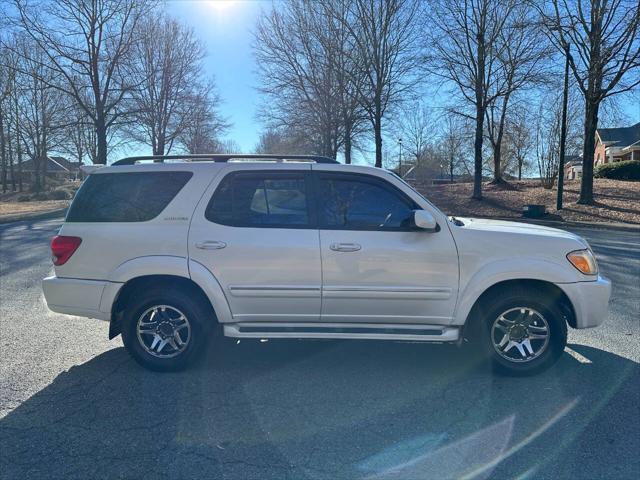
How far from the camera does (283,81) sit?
26.4 metres

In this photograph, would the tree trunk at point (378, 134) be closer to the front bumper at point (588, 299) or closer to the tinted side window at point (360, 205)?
the tinted side window at point (360, 205)

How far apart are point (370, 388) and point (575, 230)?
50.5ft

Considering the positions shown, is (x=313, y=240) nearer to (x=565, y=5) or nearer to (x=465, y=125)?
(x=565, y=5)

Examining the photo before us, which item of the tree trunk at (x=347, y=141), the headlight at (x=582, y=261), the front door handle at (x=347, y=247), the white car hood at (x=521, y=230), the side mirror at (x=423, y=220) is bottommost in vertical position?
the headlight at (x=582, y=261)

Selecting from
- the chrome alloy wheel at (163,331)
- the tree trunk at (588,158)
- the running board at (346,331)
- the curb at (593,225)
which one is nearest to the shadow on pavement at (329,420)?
the chrome alloy wheel at (163,331)

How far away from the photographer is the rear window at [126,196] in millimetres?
4176

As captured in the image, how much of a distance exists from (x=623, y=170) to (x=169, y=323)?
3309 cm

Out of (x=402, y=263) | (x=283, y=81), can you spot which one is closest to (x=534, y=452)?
(x=402, y=263)

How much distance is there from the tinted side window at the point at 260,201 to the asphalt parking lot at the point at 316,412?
4.45ft

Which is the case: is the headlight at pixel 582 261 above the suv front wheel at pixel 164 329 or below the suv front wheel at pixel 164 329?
above

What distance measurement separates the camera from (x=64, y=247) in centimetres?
418

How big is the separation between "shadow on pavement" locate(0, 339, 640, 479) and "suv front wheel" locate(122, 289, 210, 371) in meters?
0.15

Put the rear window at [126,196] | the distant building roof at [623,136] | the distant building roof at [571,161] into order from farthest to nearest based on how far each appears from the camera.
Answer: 1. the distant building roof at [571,161]
2. the distant building roof at [623,136]
3. the rear window at [126,196]

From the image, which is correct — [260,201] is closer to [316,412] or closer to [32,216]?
[316,412]
